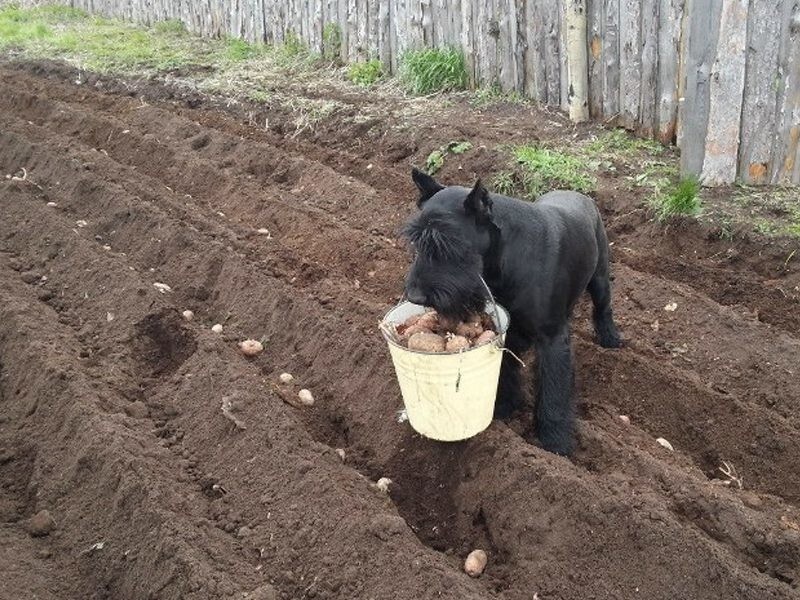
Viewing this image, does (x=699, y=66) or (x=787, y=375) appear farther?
(x=699, y=66)

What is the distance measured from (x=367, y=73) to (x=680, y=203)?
256 inches

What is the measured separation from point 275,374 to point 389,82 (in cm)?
735

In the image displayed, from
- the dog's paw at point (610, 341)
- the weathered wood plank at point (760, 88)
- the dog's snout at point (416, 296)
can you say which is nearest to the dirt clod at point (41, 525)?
the dog's snout at point (416, 296)

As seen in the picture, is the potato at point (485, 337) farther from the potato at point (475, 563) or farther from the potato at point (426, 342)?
the potato at point (475, 563)

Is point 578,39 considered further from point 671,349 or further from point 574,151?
point 671,349

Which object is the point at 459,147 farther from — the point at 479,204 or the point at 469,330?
the point at 469,330

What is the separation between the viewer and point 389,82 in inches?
459

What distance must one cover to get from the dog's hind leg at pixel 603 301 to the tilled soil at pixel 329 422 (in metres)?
0.16

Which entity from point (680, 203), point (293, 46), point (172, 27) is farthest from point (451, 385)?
point (172, 27)

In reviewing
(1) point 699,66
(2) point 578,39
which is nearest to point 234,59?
(2) point 578,39

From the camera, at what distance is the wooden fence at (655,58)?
688cm

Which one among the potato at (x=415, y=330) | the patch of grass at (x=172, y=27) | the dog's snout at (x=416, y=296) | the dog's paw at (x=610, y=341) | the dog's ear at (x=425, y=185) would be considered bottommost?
the dog's paw at (x=610, y=341)

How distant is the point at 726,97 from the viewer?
277 inches

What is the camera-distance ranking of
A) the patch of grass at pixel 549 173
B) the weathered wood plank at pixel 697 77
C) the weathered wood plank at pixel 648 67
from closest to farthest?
the weathered wood plank at pixel 697 77
the patch of grass at pixel 549 173
the weathered wood plank at pixel 648 67
